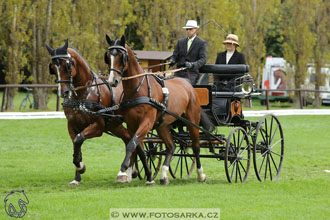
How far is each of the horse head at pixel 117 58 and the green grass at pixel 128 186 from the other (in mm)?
1467

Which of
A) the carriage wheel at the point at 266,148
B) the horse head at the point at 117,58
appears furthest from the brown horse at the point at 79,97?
the carriage wheel at the point at 266,148

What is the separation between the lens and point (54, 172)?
11.7 m

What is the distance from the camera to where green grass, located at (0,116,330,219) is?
7.46 metres

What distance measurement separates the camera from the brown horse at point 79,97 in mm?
9289

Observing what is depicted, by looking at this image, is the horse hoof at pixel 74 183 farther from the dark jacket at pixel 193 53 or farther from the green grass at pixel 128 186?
the dark jacket at pixel 193 53

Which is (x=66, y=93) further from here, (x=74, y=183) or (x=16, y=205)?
(x=16, y=205)

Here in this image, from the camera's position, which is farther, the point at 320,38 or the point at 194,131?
the point at 320,38

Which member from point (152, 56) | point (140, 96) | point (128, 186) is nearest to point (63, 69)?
point (140, 96)

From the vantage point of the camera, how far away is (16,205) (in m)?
7.60

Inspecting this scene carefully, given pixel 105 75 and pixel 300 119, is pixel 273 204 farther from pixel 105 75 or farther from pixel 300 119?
pixel 300 119

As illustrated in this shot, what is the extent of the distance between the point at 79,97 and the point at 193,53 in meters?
2.04

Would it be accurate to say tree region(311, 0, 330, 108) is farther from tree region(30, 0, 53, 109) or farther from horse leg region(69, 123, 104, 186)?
horse leg region(69, 123, 104, 186)

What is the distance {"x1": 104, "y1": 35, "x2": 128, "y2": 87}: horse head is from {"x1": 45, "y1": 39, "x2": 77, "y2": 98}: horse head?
33.2 inches

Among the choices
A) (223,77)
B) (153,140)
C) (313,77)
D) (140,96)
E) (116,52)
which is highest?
(116,52)
